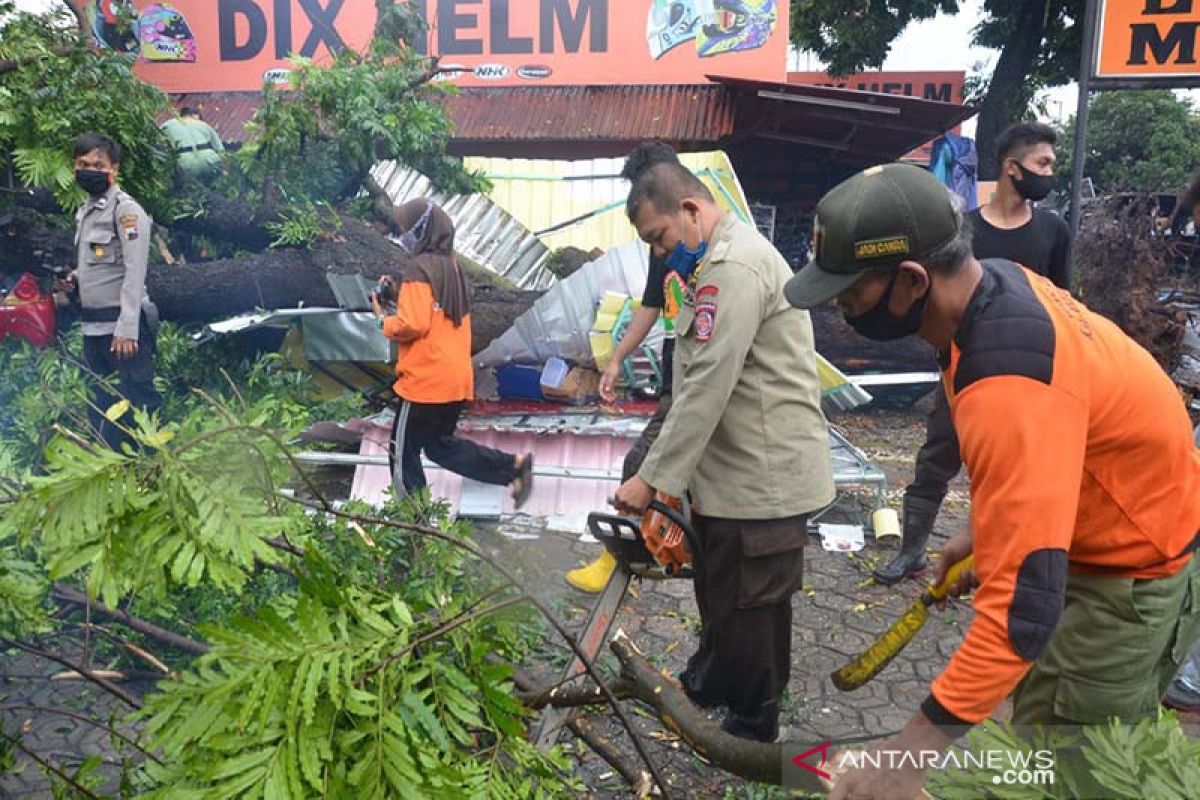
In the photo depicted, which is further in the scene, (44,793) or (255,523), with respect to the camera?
(44,793)

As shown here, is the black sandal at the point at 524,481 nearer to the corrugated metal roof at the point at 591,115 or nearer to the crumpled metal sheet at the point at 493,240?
the crumpled metal sheet at the point at 493,240

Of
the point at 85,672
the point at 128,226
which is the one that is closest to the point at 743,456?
the point at 85,672

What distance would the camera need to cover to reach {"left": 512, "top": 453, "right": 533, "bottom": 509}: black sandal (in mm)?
5195

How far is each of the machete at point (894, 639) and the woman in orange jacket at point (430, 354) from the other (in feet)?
10.3

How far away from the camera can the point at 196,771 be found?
Answer: 1.45 meters

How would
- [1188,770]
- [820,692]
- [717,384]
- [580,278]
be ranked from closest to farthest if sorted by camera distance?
[1188,770] → [717,384] → [820,692] → [580,278]

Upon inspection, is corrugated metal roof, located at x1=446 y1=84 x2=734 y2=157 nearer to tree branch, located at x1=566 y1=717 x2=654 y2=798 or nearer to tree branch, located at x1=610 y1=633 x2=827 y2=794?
tree branch, located at x1=566 y1=717 x2=654 y2=798

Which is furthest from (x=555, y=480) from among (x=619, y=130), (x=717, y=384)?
(x=619, y=130)

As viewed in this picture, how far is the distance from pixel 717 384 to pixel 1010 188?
2228mm

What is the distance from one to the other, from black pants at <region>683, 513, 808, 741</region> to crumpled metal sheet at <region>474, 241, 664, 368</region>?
3459 mm

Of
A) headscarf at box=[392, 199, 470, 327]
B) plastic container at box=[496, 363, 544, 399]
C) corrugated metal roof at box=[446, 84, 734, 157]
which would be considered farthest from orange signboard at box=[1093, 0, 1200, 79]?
corrugated metal roof at box=[446, 84, 734, 157]

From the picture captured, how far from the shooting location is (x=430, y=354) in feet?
15.8

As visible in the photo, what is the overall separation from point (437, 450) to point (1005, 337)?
154 inches

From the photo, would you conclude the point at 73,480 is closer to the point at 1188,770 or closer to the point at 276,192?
the point at 1188,770
